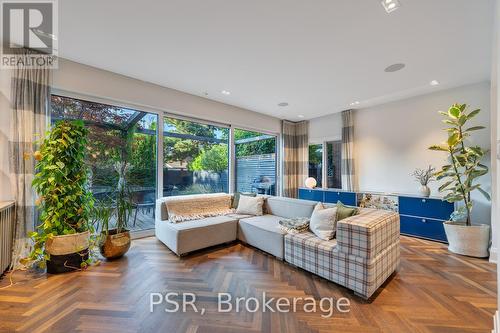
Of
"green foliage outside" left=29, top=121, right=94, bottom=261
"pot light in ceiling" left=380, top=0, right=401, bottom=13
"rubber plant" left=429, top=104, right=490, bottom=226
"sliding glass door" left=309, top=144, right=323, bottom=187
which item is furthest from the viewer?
"sliding glass door" left=309, top=144, right=323, bottom=187

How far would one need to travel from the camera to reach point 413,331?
153 cm

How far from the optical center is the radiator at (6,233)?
7.07 ft

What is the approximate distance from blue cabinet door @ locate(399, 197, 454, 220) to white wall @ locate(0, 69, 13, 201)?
5.75 m

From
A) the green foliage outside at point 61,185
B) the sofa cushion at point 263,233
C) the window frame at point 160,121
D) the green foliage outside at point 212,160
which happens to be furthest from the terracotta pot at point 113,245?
the green foliage outside at point 212,160

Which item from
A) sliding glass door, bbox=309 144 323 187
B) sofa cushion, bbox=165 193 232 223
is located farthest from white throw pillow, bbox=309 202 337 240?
sliding glass door, bbox=309 144 323 187

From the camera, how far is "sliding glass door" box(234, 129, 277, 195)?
5058 millimetres

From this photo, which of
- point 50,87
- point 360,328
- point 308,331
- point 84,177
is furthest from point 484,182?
point 50,87

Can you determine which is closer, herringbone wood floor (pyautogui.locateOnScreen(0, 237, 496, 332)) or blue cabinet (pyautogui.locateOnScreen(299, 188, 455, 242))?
herringbone wood floor (pyautogui.locateOnScreen(0, 237, 496, 332))

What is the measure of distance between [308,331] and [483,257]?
9.78 feet

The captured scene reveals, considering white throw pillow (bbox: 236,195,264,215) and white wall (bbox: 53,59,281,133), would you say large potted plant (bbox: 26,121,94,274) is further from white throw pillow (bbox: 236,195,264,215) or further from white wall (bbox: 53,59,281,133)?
white throw pillow (bbox: 236,195,264,215)

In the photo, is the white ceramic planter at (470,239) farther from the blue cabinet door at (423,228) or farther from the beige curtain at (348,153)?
the beige curtain at (348,153)

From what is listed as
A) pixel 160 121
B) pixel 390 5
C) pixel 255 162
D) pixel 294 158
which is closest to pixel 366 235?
pixel 390 5

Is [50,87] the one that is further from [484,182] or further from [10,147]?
[484,182]

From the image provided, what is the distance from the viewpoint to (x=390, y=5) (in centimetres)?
180
